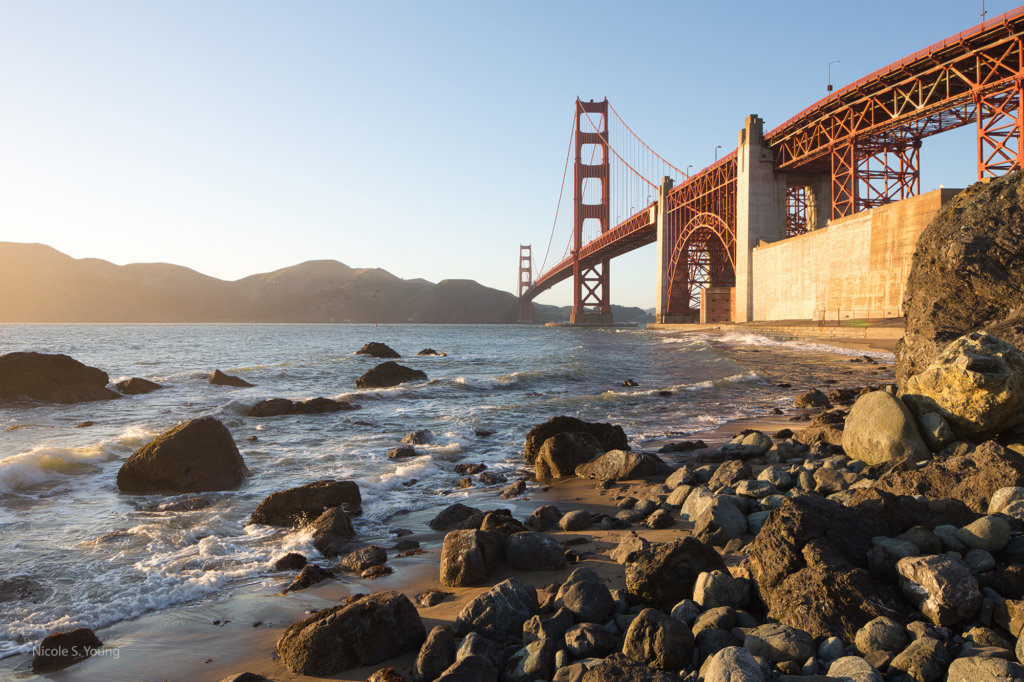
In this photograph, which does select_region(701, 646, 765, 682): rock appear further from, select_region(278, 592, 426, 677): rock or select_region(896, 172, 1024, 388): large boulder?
select_region(896, 172, 1024, 388): large boulder

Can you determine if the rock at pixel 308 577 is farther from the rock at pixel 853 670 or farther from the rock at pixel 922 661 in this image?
the rock at pixel 922 661

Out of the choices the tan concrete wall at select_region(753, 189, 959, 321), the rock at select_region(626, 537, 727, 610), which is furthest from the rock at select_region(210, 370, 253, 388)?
the tan concrete wall at select_region(753, 189, 959, 321)

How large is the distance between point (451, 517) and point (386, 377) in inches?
531

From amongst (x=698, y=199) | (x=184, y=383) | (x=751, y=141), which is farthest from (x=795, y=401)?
(x=698, y=199)

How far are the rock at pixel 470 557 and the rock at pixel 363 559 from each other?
61cm

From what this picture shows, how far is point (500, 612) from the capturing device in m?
3.25

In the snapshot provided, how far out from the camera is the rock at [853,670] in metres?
2.29

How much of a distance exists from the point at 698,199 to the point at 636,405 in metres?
40.9

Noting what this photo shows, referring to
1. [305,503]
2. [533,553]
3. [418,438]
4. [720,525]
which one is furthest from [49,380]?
[720,525]

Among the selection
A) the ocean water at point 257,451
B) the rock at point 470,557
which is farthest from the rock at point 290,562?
the rock at point 470,557

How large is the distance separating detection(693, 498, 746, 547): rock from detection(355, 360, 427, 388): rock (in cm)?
1461

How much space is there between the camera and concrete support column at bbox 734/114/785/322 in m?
40.4

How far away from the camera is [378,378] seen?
1825 cm

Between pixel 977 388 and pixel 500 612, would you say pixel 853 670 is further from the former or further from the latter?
pixel 977 388
